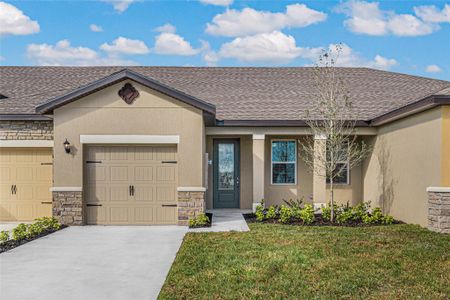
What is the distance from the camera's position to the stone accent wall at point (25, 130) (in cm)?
1277

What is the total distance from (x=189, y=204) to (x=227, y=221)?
129cm

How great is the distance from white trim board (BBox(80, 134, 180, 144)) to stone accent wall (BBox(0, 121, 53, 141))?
1.91 metres

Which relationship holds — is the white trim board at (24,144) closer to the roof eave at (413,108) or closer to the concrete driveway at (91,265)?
the concrete driveway at (91,265)

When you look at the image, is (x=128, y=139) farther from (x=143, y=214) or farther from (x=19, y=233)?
(x=19, y=233)

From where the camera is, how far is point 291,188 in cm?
1534

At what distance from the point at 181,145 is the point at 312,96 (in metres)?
6.23

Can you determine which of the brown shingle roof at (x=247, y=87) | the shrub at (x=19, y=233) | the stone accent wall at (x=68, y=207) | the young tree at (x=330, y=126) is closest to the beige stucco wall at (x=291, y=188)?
the young tree at (x=330, y=126)

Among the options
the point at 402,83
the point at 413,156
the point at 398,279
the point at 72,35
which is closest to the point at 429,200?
the point at 413,156

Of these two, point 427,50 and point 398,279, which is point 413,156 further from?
point 427,50

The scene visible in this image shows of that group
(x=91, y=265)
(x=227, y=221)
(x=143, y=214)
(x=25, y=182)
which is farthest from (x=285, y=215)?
(x=25, y=182)

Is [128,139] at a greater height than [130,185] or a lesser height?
greater

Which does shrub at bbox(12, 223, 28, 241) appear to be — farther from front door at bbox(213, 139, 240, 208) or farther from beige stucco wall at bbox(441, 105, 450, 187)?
beige stucco wall at bbox(441, 105, 450, 187)

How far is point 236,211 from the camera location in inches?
576

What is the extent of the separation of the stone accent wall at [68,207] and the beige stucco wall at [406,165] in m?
8.47
